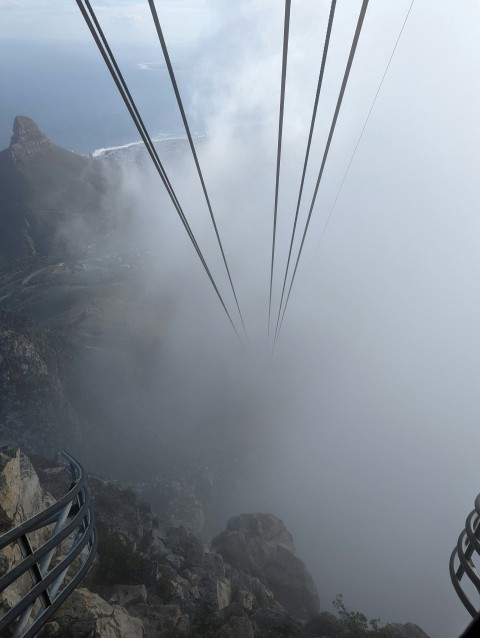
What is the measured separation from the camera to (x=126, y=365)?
384ft

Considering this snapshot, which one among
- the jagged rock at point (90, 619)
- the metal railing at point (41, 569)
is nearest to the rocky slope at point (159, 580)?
the jagged rock at point (90, 619)

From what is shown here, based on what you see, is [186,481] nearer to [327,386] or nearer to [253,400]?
[253,400]

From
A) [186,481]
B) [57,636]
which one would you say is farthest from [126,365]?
[57,636]

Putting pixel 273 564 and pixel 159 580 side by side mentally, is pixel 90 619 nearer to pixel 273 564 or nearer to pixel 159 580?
pixel 159 580

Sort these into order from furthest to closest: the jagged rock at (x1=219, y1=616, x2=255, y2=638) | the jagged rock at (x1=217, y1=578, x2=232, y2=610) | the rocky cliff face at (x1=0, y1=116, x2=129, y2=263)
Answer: the rocky cliff face at (x1=0, y1=116, x2=129, y2=263) < the jagged rock at (x1=217, y1=578, x2=232, y2=610) < the jagged rock at (x1=219, y1=616, x2=255, y2=638)

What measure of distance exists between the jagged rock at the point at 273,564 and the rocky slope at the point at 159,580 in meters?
0.12

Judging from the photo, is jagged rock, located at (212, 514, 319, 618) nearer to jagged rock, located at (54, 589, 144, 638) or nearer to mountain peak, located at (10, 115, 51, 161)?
jagged rock, located at (54, 589, 144, 638)

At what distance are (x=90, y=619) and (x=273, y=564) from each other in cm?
4313

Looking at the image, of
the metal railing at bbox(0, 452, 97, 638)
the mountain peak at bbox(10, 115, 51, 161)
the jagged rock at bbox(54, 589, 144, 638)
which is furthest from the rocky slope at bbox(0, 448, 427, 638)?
the mountain peak at bbox(10, 115, 51, 161)

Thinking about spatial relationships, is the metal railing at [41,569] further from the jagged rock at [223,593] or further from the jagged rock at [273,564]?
the jagged rock at [273,564]

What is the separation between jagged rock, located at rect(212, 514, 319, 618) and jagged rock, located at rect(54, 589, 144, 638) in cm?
3511

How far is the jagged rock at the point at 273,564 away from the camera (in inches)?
2023

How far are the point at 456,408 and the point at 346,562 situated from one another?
337 feet

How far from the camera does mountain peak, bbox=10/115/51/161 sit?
152500mm
